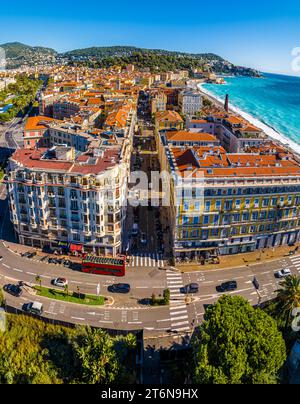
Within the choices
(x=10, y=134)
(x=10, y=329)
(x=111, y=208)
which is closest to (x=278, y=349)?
(x=111, y=208)

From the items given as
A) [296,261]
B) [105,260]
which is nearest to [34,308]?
[105,260]

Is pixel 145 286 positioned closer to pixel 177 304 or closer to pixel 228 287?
pixel 177 304

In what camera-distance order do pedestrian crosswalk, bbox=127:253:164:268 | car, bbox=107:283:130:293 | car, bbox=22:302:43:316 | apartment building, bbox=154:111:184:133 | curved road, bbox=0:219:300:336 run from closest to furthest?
1. curved road, bbox=0:219:300:336
2. car, bbox=22:302:43:316
3. car, bbox=107:283:130:293
4. pedestrian crosswalk, bbox=127:253:164:268
5. apartment building, bbox=154:111:184:133

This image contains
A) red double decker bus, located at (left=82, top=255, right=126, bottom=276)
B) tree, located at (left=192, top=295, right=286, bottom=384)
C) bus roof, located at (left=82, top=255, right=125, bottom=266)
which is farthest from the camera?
bus roof, located at (left=82, top=255, right=125, bottom=266)

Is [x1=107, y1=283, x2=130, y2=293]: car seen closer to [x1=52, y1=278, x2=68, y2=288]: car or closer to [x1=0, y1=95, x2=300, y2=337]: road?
[x1=0, y1=95, x2=300, y2=337]: road

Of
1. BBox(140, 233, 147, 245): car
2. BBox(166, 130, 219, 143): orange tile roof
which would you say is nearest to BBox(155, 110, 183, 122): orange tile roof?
BBox(166, 130, 219, 143): orange tile roof

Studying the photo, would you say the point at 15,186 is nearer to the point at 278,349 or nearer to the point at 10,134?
the point at 278,349

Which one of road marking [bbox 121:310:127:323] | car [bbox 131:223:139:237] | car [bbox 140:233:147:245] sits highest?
car [bbox 131:223:139:237]
